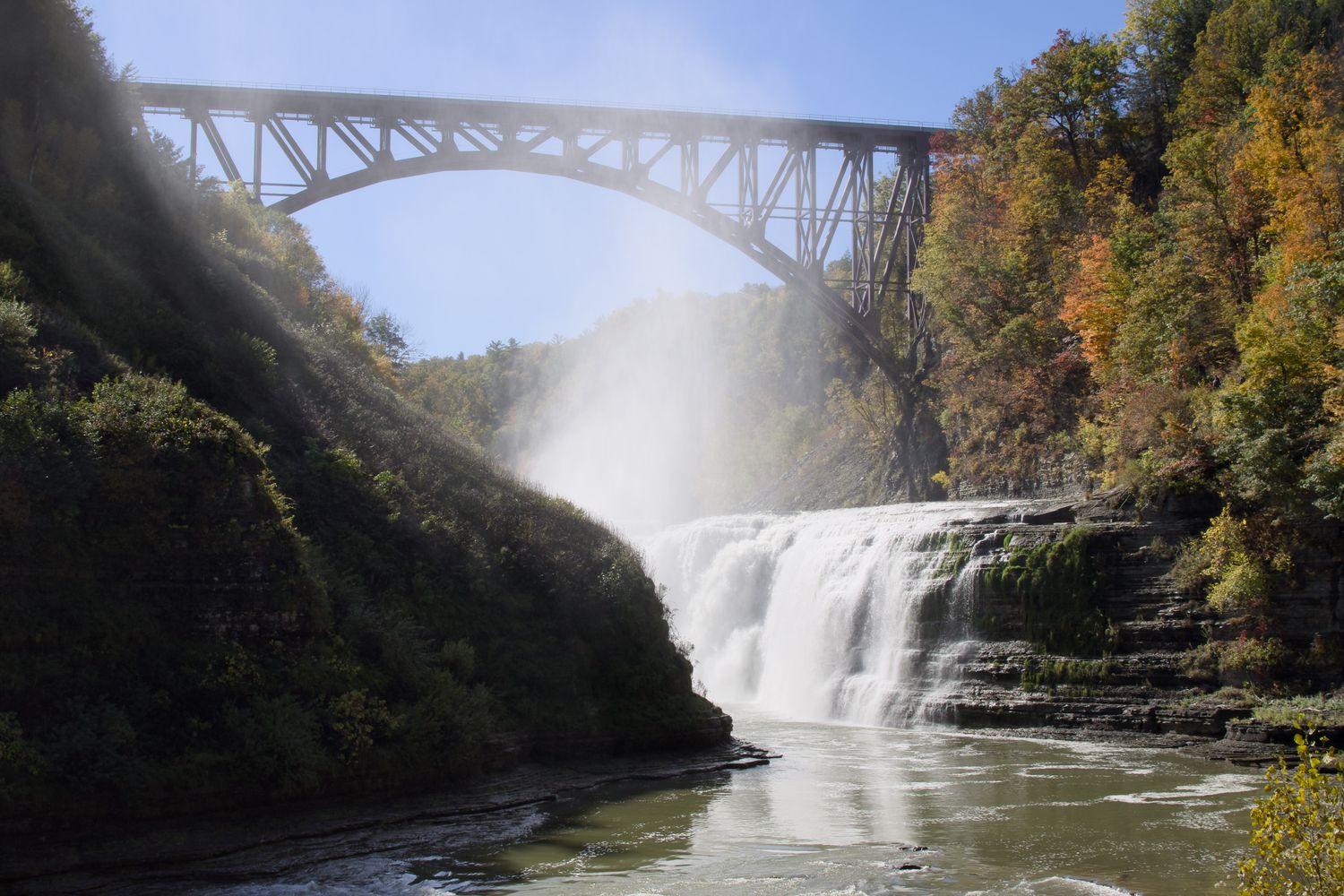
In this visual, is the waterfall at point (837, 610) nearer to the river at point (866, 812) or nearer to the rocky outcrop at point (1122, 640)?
the river at point (866, 812)

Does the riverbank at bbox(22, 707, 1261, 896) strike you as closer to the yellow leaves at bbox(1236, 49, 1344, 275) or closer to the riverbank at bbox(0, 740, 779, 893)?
the riverbank at bbox(0, 740, 779, 893)

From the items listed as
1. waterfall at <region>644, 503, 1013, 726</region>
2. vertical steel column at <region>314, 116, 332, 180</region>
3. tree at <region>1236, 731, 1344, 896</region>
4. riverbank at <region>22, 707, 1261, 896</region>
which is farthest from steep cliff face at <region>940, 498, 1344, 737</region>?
vertical steel column at <region>314, 116, 332, 180</region>

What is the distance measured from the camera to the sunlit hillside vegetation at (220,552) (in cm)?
1252

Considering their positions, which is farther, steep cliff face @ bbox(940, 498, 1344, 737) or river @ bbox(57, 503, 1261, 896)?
steep cliff face @ bbox(940, 498, 1344, 737)

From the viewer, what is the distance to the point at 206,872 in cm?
1120

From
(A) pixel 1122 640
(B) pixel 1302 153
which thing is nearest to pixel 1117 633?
(A) pixel 1122 640

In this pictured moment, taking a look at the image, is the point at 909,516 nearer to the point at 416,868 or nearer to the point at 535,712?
the point at 535,712

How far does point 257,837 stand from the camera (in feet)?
40.1

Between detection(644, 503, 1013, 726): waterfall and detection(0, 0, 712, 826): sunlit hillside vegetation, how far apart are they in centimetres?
770

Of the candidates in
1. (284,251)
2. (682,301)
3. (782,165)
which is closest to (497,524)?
(284,251)

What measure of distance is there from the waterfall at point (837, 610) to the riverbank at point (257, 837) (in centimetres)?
1104

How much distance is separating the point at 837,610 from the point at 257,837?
18.0m

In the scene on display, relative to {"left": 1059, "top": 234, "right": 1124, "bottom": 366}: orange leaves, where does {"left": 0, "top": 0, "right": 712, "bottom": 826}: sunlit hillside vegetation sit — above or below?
below

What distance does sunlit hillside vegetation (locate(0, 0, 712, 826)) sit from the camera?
12.5m
